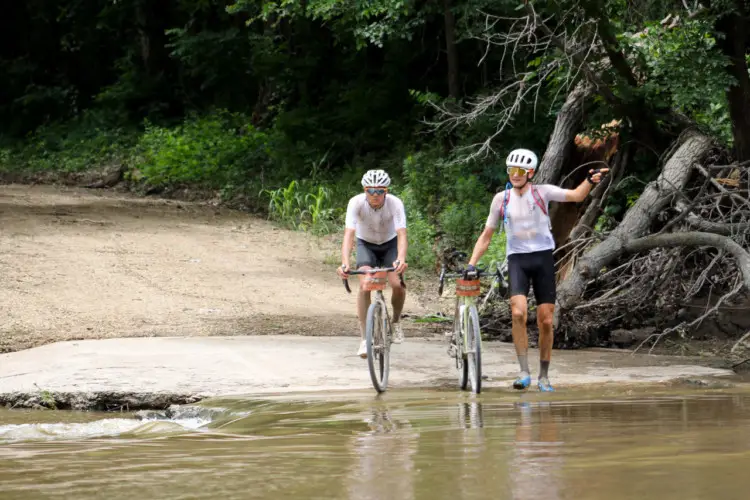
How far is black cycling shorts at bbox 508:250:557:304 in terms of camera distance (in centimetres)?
930

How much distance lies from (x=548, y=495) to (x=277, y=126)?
2473 cm

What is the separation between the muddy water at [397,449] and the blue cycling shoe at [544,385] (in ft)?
1.34

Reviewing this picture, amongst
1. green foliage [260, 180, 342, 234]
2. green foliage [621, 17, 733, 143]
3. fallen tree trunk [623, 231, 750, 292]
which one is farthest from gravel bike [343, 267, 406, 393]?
green foliage [260, 180, 342, 234]

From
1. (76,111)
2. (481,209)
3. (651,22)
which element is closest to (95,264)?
(481,209)

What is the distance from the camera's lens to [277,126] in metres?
28.6

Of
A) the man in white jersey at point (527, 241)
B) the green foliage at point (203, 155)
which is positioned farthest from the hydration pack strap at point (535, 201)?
the green foliage at point (203, 155)

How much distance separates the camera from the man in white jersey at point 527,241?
925cm

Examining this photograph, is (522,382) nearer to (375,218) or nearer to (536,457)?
(375,218)

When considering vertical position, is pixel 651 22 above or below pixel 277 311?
above

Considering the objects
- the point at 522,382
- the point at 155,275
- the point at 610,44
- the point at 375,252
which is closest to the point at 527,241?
the point at 522,382

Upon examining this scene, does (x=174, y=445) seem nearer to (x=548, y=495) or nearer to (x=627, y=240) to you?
(x=548, y=495)

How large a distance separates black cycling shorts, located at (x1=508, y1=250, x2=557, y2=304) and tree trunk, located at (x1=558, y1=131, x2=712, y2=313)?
102 inches

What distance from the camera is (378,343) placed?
9.37m

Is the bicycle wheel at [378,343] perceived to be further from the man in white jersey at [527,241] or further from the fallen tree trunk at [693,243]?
the fallen tree trunk at [693,243]
